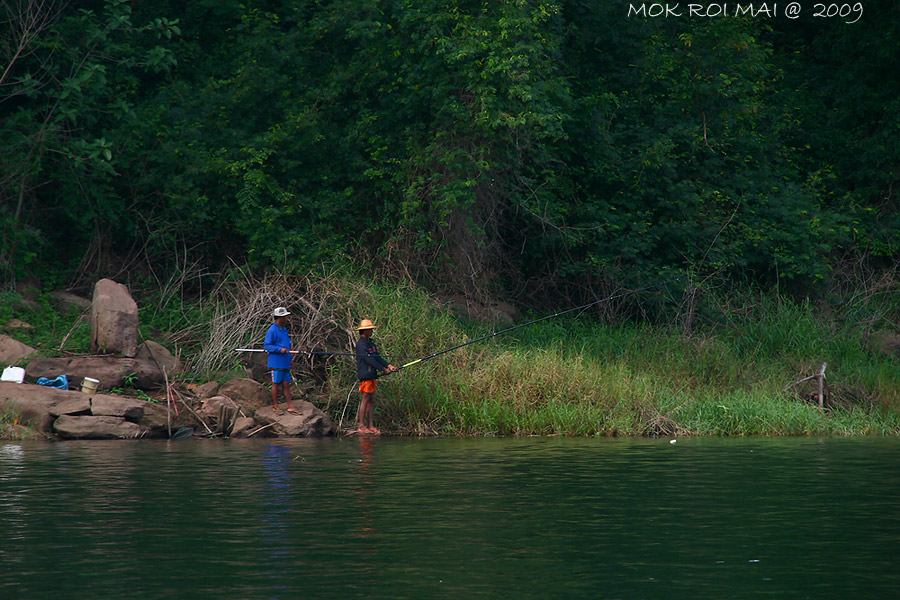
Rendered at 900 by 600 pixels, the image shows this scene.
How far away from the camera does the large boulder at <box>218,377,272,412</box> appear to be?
18.7 meters

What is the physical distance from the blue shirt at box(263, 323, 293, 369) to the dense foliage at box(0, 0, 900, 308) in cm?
315

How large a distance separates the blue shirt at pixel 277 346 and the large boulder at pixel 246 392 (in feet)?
1.84

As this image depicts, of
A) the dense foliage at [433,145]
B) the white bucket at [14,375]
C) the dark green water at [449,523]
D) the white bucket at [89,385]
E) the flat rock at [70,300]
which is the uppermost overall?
the dense foliage at [433,145]

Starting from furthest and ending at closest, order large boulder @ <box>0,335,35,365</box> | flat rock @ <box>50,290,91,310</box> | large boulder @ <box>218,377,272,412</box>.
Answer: flat rock @ <box>50,290,91,310</box> → large boulder @ <box>0,335,35,365</box> → large boulder @ <box>218,377,272,412</box>

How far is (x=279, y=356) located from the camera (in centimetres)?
1848

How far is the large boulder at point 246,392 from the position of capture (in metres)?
18.7

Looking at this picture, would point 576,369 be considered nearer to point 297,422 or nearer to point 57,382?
point 297,422

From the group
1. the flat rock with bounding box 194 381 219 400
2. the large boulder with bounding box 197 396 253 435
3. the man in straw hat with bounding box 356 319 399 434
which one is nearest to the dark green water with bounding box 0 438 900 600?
the large boulder with bounding box 197 396 253 435

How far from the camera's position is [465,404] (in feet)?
60.1

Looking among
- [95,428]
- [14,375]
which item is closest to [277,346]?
[95,428]

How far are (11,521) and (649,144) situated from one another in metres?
17.4

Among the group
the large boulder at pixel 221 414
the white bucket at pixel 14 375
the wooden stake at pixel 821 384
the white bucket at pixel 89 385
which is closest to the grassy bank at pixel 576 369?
the wooden stake at pixel 821 384

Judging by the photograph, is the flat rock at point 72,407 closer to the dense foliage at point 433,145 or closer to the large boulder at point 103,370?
the large boulder at point 103,370

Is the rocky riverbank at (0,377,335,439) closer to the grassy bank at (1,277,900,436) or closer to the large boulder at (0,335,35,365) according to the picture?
the grassy bank at (1,277,900,436)
